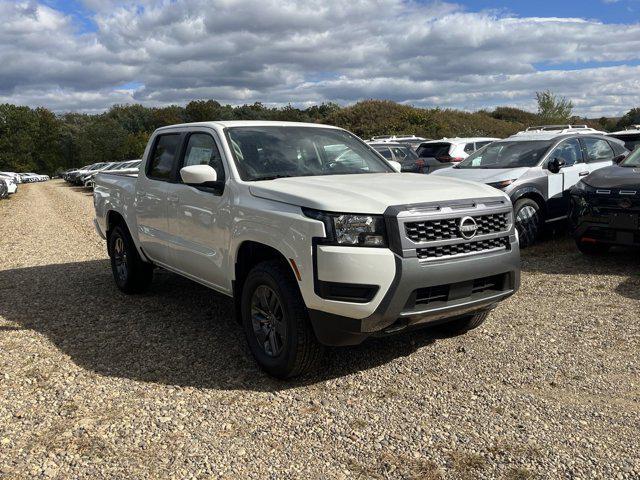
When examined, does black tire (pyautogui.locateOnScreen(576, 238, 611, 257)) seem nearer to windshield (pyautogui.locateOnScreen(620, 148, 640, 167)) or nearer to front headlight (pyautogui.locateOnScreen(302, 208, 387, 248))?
windshield (pyautogui.locateOnScreen(620, 148, 640, 167))

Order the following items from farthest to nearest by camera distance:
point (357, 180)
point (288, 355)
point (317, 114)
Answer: point (317, 114) → point (357, 180) → point (288, 355)

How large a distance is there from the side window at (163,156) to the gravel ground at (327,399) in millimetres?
1431

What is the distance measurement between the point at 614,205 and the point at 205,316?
16.2ft

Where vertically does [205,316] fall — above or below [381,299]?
below

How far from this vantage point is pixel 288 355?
3.88m

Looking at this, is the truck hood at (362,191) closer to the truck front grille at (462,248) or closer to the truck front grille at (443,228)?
the truck front grille at (443,228)

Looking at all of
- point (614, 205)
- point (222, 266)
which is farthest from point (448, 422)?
point (614, 205)

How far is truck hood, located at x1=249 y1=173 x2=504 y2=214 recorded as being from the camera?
3.63m

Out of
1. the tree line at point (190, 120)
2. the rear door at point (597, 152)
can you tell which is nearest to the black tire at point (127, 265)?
the rear door at point (597, 152)

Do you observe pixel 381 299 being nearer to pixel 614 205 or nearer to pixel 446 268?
pixel 446 268

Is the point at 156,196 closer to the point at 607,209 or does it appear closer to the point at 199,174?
the point at 199,174

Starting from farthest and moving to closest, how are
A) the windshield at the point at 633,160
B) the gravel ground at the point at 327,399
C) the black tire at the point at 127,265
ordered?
the windshield at the point at 633,160 → the black tire at the point at 127,265 → the gravel ground at the point at 327,399

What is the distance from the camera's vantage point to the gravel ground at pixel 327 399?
10.1 ft

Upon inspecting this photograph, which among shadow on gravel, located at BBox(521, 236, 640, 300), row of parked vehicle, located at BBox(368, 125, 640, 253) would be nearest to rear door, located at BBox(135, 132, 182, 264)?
shadow on gravel, located at BBox(521, 236, 640, 300)
